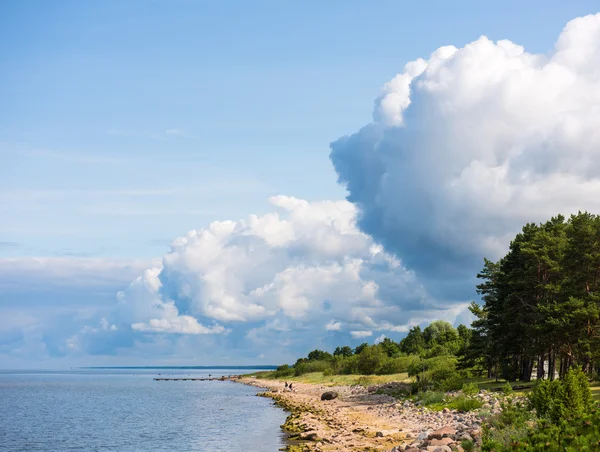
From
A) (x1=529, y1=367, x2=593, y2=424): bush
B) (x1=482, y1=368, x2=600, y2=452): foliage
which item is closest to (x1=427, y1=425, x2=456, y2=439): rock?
(x1=482, y1=368, x2=600, y2=452): foliage

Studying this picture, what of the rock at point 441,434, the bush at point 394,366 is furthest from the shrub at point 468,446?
the bush at point 394,366

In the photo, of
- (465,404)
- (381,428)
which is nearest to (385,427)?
(381,428)

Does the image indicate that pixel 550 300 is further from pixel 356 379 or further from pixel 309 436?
pixel 356 379

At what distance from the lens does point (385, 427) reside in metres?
44.4

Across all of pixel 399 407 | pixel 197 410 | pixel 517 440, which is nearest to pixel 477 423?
pixel 517 440

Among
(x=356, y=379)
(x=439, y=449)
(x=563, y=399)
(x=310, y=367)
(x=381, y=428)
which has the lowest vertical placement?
(x=381, y=428)

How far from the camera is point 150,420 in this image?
225 ft

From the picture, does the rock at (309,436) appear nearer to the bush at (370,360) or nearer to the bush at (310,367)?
the bush at (370,360)

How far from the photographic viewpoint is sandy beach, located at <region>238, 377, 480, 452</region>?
3298cm

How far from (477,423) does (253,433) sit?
21.9 metres

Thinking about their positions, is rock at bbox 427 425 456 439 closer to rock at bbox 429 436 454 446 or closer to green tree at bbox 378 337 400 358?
rock at bbox 429 436 454 446

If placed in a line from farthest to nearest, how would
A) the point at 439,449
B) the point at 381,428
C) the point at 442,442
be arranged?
the point at 381,428, the point at 442,442, the point at 439,449

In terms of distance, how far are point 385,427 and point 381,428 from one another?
24.7 inches

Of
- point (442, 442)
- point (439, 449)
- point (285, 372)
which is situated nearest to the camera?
point (439, 449)
